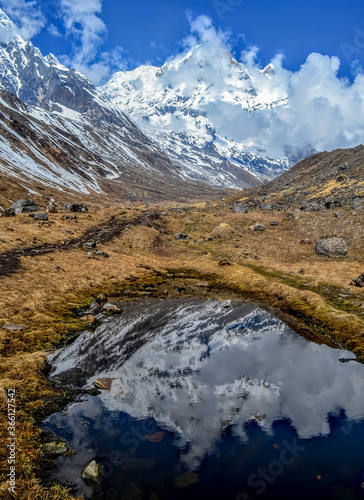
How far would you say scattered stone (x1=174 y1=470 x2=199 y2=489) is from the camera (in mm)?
8711

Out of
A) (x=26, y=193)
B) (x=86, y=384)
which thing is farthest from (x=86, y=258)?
(x=26, y=193)

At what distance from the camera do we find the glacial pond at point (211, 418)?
8789 millimetres

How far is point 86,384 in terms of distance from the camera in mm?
13375

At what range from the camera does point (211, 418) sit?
1159cm

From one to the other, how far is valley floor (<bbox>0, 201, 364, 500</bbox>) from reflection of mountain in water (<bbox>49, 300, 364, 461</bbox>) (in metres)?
2.04

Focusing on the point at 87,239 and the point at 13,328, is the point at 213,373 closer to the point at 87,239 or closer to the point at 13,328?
the point at 13,328

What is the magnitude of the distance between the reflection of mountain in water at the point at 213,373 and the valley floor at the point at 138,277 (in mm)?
2042

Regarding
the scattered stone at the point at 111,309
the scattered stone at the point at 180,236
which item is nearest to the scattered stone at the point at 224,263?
the scattered stone at the point at 180,236

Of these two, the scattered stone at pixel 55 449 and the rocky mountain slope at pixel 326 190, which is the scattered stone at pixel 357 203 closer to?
the rocky mountain slope at pixel 326 190

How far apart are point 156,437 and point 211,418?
2.43m

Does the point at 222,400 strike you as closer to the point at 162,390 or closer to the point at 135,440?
the point at 162,390

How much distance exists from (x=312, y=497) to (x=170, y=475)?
433 cm

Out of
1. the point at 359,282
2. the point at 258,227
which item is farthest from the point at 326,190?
the point at 359,282

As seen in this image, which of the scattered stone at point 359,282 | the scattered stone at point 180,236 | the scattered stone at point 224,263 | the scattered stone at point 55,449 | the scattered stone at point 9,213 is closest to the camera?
the scattered stone at point 55,449
